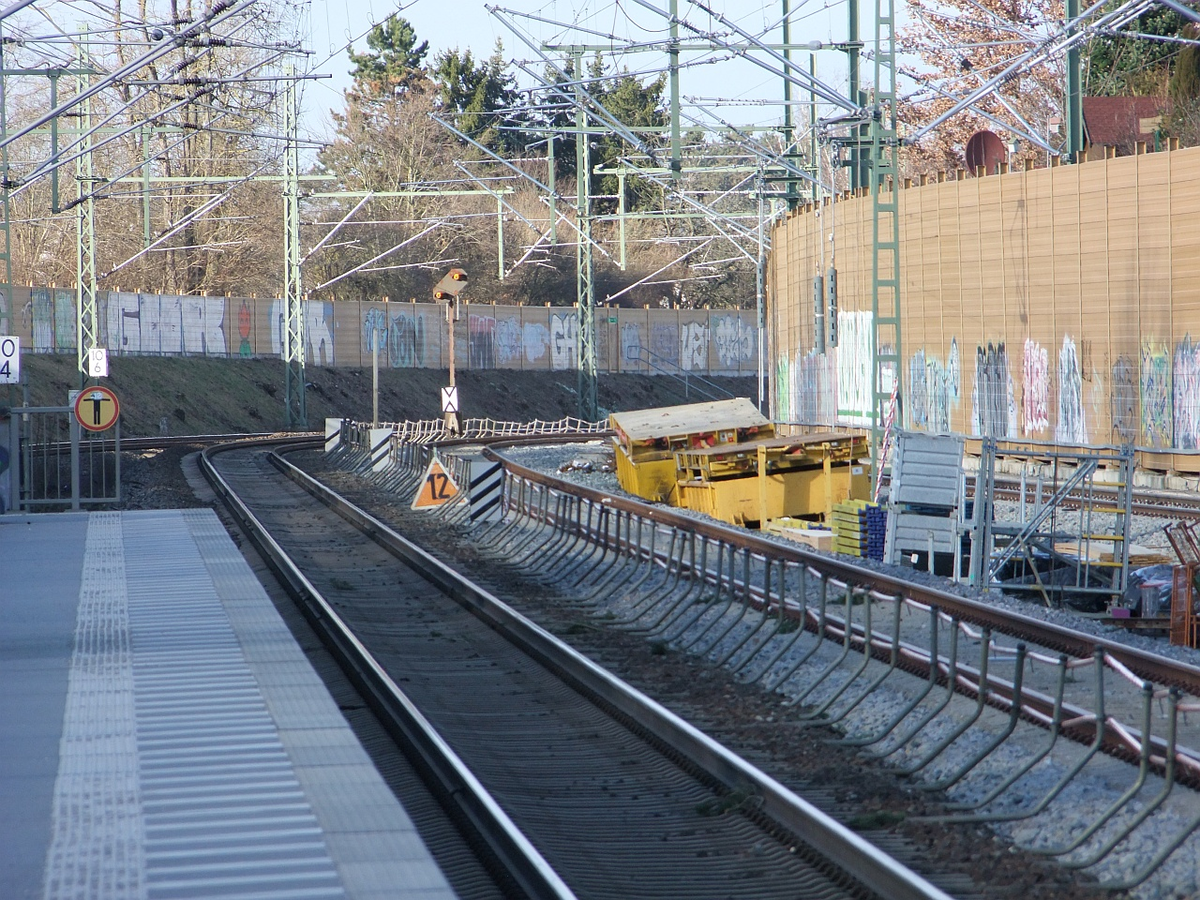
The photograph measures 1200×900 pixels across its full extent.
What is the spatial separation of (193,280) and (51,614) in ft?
211

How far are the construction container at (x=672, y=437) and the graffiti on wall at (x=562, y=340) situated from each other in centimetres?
4975

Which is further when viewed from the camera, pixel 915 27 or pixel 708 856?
pixel 915 27

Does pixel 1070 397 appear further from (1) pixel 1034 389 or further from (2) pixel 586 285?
(2) pixel 586 285

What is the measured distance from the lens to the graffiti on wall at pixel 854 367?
35.2 metres

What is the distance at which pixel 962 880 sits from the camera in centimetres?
675

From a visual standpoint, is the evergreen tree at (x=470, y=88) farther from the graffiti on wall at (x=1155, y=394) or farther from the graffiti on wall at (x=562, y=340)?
the graffiti on wall at (x=1155, y=394)

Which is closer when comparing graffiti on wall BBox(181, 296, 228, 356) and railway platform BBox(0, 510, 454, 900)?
railway platform BBox(0, 510, 454, 900)

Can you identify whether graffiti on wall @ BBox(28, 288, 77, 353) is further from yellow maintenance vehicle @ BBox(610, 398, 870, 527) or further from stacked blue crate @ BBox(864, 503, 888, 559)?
stacked blue crate @ BBox(864, 503, 888, 559)

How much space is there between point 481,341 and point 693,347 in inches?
496

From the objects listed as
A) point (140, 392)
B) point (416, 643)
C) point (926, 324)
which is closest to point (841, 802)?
point (416, 643)

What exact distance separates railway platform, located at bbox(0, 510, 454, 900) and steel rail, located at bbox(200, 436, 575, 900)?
45 cm

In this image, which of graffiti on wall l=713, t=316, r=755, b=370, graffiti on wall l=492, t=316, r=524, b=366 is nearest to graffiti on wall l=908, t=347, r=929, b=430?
graffiti on wall l=492, t=316, r=524, b=366

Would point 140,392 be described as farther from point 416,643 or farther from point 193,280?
point 416,643

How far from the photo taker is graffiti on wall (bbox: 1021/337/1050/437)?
3025 cm
